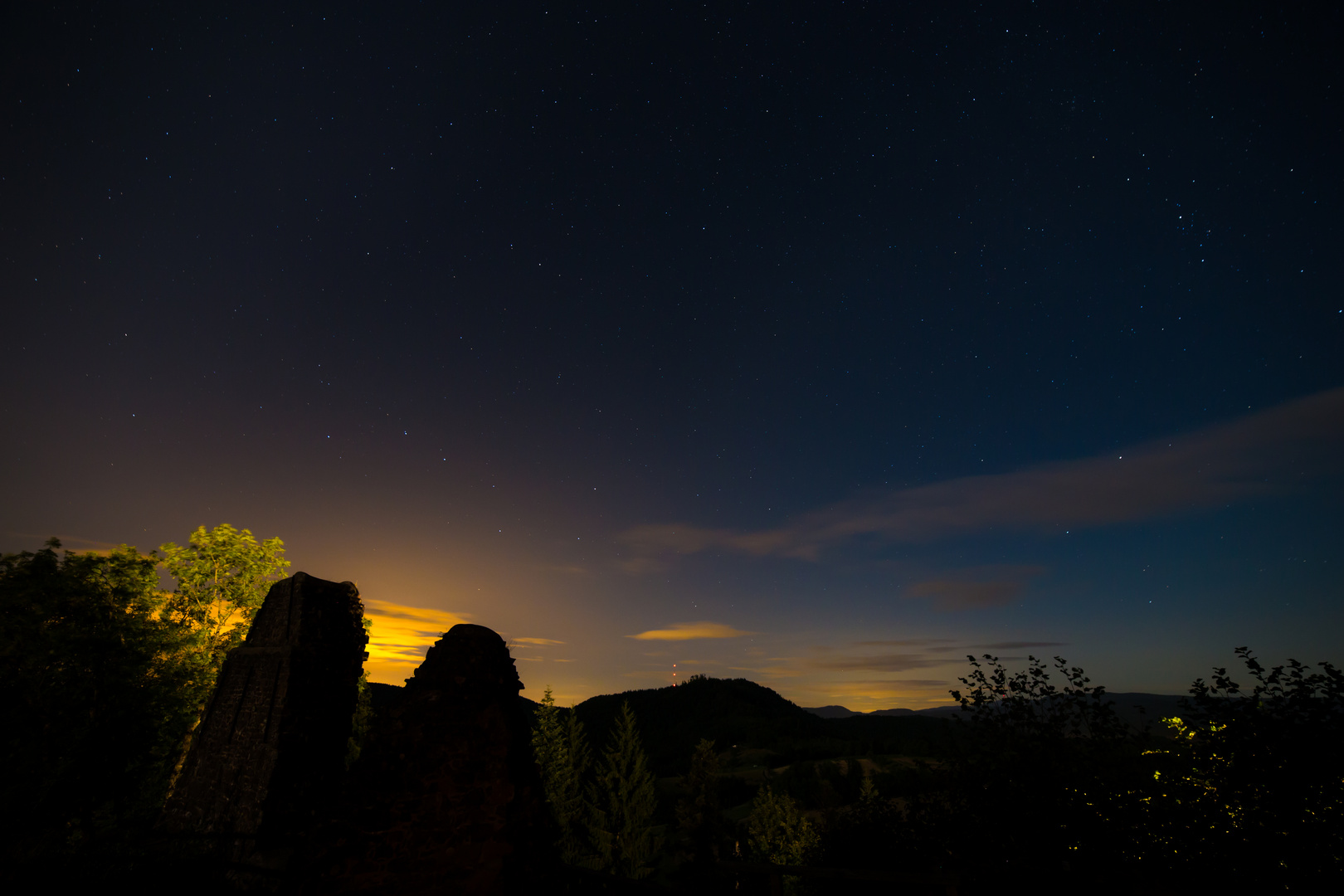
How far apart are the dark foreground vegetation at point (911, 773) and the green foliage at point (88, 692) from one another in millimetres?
73

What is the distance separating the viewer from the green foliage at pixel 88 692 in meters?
18.5

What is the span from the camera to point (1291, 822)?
839 centimetres

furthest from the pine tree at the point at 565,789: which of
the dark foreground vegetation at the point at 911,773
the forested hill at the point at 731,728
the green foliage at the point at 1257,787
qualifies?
the forested hill at the point at 731,728

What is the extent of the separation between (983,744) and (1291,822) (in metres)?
5.39

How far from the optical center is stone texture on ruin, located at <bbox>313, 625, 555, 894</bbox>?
722 centimetres

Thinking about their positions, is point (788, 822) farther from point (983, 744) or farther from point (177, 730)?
point (177, 730)

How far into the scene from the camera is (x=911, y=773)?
2278 cm

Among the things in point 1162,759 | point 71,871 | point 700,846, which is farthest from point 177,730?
point 700,846

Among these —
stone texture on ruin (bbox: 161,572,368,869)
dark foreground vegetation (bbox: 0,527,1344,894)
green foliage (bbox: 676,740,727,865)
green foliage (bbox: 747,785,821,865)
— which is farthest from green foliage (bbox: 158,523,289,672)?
green foliage (bbox: 676,740,727,865)

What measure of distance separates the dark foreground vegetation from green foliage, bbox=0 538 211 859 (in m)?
0.07

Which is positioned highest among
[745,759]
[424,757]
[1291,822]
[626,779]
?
[424,757]

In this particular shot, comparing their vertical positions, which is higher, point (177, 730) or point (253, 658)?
point (253, 658)

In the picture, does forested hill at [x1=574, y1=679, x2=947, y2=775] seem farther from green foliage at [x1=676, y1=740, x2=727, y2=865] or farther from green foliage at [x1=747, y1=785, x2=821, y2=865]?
green foliage at [x1=747, y1=785, x2=821, y2=865]

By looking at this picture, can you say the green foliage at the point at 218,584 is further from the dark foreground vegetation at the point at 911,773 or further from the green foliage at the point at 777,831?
the green foliage at the point at 777,831
